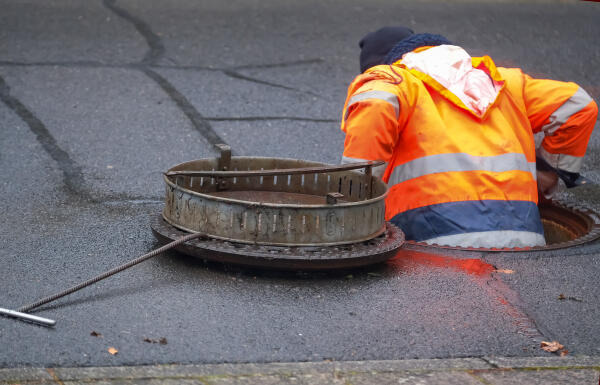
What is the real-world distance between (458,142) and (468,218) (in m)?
0.40

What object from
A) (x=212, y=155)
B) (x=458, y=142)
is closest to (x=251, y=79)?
(x=212, y=155)

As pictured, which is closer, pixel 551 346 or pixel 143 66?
pixel 551 346

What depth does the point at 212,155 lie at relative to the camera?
6004 mm

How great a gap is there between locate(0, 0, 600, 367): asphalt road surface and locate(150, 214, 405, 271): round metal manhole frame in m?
0.12

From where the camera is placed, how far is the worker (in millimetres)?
4219

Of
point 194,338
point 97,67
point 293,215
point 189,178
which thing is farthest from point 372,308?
point 97,67

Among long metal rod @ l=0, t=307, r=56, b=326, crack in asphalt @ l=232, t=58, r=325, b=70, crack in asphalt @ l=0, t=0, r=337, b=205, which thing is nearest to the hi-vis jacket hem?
crack in asphalt @ l=0, t=0, r=337, b=205

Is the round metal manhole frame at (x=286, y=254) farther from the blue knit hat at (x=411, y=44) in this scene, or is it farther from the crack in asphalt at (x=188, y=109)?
the crack in asphalt at (x=188, y=109)

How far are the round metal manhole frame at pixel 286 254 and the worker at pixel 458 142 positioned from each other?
544mm

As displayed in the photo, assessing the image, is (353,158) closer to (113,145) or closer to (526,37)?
(113,145)

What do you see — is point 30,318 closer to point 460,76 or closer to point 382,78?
point 382,78

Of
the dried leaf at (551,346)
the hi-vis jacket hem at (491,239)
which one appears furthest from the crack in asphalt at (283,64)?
the dried leaf at (551,346)

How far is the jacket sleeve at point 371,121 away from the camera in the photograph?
13.2ft

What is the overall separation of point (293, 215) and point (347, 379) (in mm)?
914
